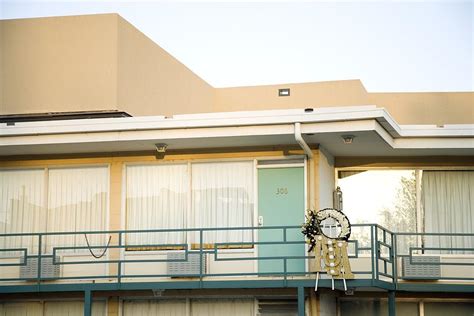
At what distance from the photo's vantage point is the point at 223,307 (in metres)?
16.7

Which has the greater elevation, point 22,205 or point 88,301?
point 22,205

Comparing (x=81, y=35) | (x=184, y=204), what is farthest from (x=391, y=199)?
(x=81, y=35)

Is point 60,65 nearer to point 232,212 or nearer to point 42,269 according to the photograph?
point 42,269

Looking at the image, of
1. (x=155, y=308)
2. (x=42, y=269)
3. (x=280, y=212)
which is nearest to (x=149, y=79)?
(x=42, y=269)

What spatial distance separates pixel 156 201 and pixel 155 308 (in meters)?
1.93

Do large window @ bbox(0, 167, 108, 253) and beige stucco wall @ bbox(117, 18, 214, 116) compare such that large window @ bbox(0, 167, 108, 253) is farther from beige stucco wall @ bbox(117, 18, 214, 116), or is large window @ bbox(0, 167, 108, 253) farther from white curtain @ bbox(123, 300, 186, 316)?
beige stucco wall @ bbox(117, 18, 214, 116)

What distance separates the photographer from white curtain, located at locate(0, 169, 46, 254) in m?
17.9

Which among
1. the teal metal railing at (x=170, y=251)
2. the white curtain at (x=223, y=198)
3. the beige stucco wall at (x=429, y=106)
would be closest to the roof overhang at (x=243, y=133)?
the white curtain at (x=223, y=198)

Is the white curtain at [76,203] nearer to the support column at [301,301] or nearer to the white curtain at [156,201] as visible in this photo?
the white curtain at [156,201]

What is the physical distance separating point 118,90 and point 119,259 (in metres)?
4.33

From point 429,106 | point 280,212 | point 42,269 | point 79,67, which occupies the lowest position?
point 42,269

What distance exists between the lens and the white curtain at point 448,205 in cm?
1781

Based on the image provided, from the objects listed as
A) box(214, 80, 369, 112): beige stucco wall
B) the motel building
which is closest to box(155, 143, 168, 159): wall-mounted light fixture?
the motel building

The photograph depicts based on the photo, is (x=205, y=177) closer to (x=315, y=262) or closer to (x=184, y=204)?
(x=184, y=204)
